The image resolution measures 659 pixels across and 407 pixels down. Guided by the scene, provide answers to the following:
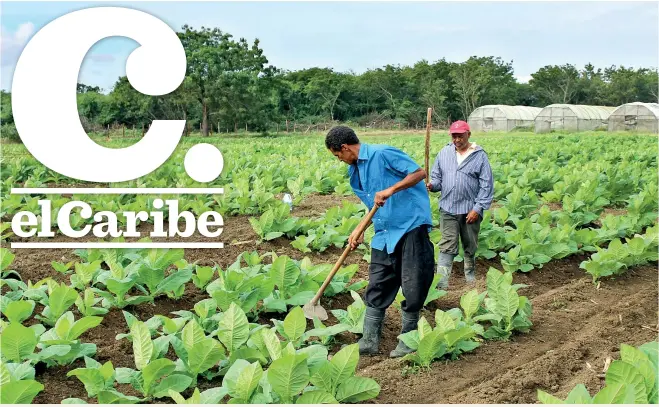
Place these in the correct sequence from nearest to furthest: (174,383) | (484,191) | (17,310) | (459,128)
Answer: (174,383), (17,310), (459,128), (484,191)

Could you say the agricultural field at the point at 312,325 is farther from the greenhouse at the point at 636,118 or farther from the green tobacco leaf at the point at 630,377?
the greenhouse at the point at 636,118

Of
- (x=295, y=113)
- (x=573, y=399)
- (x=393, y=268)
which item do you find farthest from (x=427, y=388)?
(x=295, y=113)

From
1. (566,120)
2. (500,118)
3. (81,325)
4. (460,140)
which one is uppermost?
(500,118)

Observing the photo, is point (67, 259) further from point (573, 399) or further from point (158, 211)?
point (573, 399)

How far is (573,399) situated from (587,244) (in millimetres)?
4935

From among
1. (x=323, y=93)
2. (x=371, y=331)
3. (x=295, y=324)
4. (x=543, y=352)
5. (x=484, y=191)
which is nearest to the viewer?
(x=295, y=324)

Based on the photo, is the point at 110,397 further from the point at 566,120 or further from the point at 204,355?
the point at 566,120

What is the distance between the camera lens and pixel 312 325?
523 centimetres

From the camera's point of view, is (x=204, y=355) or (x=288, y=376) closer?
(x=288, y=376)

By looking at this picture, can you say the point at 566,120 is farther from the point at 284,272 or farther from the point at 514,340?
the point at 284,272

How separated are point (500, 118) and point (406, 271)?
45.0 metres

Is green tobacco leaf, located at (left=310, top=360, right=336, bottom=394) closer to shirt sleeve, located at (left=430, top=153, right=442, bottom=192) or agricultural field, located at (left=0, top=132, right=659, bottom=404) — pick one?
agricultural field, located at (left=0, top=132, right=659, bottom=404)

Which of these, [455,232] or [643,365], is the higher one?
[455,232]

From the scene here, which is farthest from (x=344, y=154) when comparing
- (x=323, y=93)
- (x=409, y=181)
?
(x=323, y=93)
